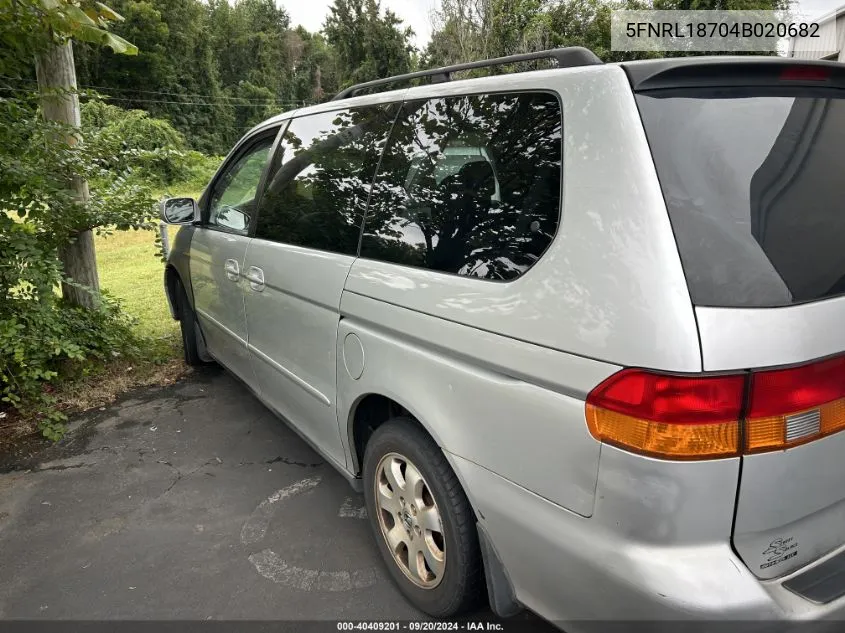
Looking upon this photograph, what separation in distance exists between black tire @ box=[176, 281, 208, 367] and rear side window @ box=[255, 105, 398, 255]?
1775 millimetres

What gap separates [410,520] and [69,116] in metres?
4.19

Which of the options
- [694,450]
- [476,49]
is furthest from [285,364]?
[476,49]

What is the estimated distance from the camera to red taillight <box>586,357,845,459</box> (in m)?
1.28

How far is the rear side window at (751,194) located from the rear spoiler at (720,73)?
0.11ft

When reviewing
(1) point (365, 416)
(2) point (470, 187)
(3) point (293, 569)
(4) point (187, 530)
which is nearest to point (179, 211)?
(4) point (187, 530)

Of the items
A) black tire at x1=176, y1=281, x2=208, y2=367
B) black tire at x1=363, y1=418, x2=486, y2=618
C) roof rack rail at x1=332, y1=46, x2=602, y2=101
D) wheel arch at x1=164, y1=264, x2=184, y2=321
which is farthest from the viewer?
wheel arch at x1=164, y1=264, x2=184, y2=321

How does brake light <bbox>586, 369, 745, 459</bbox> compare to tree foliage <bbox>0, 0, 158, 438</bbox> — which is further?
tree foliage <bbox>0, 0, 158, 438</bbox>

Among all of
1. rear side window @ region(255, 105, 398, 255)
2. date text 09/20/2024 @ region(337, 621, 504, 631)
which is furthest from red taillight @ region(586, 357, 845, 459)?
rear side window @ region(255, 105, 398, 255)

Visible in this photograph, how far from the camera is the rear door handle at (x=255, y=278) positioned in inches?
118

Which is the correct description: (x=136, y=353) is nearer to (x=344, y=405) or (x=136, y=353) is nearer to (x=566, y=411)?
(x=344, y=405)

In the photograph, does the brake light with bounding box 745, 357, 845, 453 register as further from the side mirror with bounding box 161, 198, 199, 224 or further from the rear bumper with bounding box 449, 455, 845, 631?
the side mirror with bounding box 161, 198, 199, 224

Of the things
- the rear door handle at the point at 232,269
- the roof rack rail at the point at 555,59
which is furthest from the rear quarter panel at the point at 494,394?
the rear door handle at the point at 232,269

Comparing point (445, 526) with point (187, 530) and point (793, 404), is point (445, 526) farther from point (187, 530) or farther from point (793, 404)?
point (187, 530)

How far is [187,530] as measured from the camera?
9.02ft
